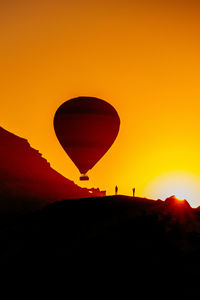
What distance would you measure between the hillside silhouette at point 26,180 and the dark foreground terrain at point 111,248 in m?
34.3

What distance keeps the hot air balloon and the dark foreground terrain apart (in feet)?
39.4

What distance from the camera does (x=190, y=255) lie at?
31594mm

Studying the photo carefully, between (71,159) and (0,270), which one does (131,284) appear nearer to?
(0,270)

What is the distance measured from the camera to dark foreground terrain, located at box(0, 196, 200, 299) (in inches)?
1059

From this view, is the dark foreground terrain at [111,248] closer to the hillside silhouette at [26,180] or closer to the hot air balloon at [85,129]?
the hot air balloon at [85,129]

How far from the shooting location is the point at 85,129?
58469 mm

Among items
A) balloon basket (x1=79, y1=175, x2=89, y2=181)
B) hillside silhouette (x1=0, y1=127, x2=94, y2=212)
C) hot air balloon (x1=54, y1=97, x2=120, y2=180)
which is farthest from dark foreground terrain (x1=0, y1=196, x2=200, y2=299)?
hillside silhouette (x1=0, y1=127, x2=94, y2=212)

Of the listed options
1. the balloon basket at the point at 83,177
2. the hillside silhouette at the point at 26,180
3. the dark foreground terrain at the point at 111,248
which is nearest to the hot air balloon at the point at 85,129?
the balloon basket at the point at 83,177

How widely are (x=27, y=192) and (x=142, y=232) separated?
57.6 meters

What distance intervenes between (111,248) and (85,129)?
89.2 ft

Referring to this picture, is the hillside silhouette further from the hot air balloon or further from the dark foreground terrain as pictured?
the dark foreground terrain

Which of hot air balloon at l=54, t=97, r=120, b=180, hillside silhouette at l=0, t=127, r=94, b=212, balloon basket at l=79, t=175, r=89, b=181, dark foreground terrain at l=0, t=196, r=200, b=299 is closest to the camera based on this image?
dark foreground terrain at l=0, t=196, r=200, b=299

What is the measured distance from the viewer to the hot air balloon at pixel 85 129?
58594 mm

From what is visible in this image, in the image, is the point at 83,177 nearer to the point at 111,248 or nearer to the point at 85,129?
the point at 85,129
